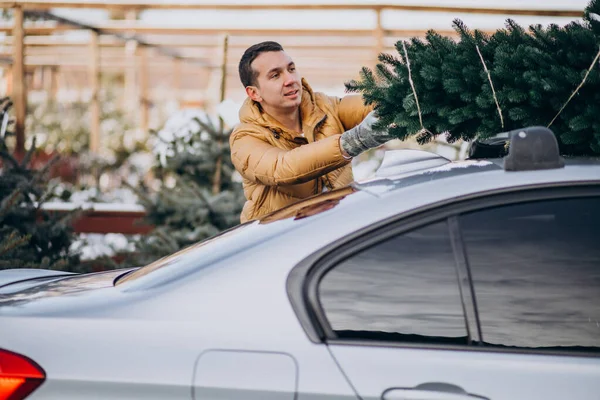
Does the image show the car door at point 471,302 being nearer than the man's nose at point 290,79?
Yes

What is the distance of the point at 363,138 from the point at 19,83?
5.11 meters

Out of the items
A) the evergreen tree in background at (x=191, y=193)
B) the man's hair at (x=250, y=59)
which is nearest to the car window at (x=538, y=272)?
the man's hair at (x=250, y=59)

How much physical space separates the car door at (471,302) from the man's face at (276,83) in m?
1.70

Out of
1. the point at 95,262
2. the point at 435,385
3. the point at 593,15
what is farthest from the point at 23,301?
the point at 95,262

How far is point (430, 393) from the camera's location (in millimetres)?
1960

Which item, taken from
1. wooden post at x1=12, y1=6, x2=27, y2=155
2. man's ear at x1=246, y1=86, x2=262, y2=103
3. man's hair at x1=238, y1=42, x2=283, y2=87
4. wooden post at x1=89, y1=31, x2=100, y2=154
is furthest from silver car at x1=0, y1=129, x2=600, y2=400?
wooden post at x1=89, y1=31, x2=100, y2=154

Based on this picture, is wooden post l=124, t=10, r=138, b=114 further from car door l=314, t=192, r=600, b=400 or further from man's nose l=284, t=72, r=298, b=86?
car door l=314, t=192, r=600, b=400

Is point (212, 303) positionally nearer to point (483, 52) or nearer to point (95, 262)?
point (483, 52)

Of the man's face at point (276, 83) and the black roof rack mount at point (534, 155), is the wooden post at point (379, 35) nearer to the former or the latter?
the man's face at point (276, 83)

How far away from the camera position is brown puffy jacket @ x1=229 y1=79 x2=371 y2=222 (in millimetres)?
3338

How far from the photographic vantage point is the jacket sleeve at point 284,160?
130 inches

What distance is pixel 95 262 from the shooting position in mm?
5918

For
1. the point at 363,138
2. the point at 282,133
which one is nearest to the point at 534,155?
the point at 363,138

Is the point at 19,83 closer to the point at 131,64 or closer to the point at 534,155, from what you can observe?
the point at 131,64
